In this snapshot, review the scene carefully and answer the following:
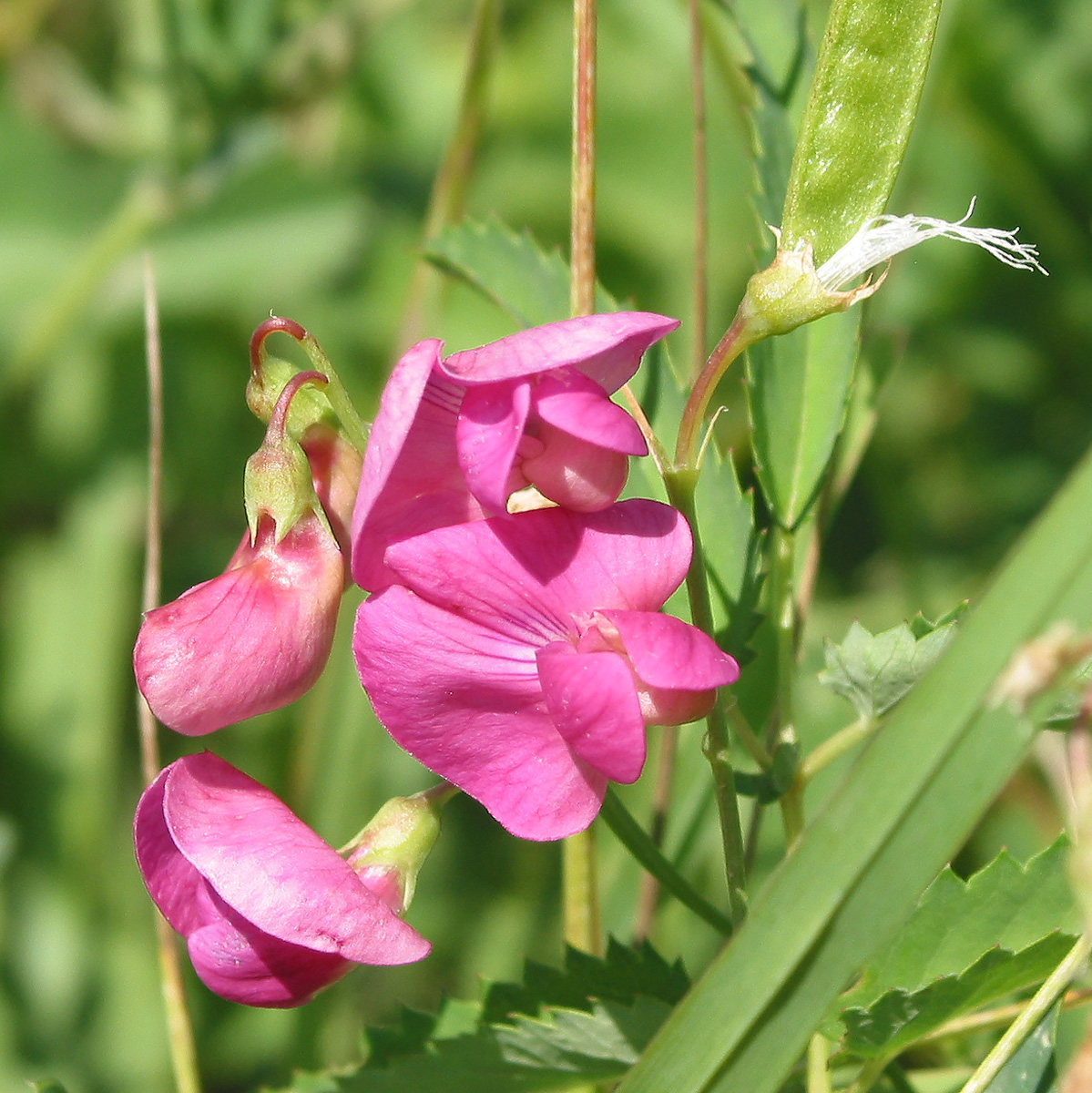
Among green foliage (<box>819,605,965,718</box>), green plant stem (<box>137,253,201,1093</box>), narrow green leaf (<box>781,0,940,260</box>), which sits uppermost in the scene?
narrow green leaf (<box>781,0,940,260</box>)

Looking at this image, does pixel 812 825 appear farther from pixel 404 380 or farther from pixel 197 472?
pixel 197 472

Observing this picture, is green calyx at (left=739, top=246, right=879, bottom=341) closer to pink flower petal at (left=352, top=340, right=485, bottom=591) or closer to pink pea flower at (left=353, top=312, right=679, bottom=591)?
pink pea flower at (left=353, top=312, right=679, bottom=591)

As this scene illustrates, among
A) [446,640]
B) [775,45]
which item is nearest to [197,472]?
[775,45]

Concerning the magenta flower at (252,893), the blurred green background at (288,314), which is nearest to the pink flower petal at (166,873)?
the magenta flower at (252,893)

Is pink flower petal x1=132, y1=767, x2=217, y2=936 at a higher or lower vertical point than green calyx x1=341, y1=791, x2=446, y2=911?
lower

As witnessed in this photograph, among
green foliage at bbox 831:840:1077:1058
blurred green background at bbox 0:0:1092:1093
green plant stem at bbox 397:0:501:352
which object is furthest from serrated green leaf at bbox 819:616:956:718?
blurred green background at bbox 0:0:1092:1093
